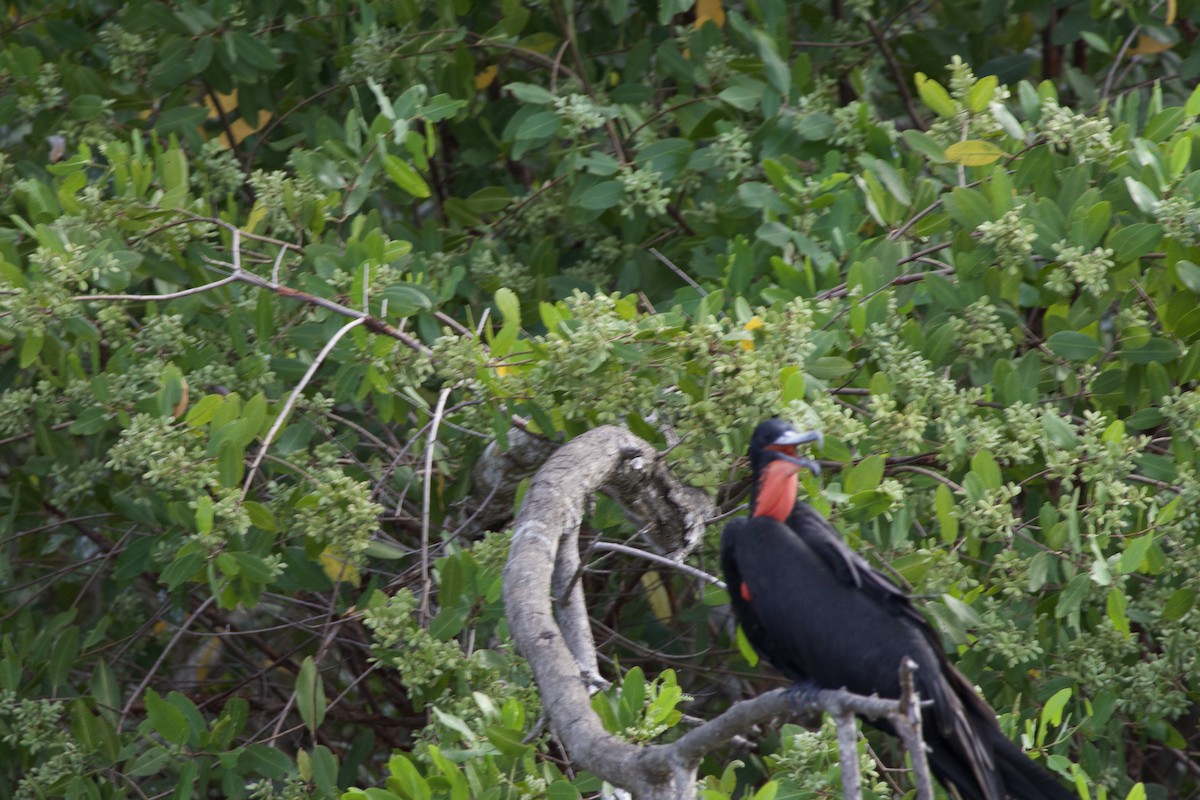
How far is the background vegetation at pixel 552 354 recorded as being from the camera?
340 cm

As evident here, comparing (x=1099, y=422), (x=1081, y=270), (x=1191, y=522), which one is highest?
(x=1081, y=270)

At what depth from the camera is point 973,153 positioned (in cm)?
388

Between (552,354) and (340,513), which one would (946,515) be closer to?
(552,354)

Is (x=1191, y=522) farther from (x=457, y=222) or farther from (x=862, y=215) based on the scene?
(x=457, y=222)

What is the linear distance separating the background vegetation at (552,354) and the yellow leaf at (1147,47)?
0.39ft

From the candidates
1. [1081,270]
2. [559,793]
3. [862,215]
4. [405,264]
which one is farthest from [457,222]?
[559,793]

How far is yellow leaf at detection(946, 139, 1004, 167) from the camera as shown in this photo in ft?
12.7

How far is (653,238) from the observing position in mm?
4809

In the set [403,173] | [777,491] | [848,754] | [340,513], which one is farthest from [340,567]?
[848,754]

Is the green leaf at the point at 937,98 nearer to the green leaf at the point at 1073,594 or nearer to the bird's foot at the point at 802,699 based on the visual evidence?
the green leaf at the point at 1073,594

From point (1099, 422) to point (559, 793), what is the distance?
1.59 m

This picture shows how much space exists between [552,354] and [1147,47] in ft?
10.7

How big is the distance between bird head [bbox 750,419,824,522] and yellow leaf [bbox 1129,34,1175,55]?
2940 mm

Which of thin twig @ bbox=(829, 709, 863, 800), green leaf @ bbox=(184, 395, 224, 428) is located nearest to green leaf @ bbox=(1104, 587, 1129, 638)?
thin twig @ bbox=(829, 709, 863, 800)
